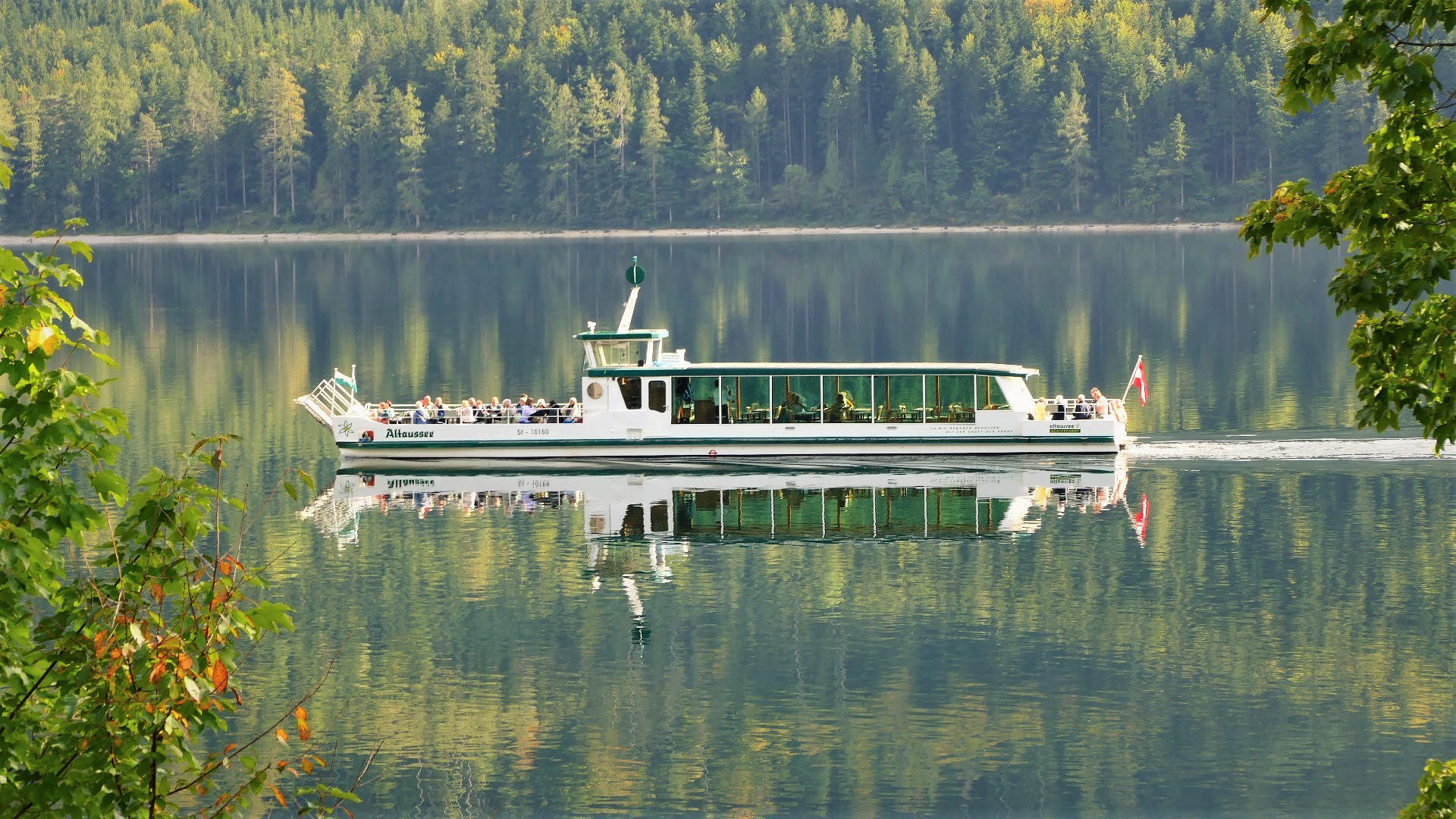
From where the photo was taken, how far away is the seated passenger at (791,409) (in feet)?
203

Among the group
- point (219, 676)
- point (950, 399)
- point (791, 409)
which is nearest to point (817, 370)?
point (791, 409)

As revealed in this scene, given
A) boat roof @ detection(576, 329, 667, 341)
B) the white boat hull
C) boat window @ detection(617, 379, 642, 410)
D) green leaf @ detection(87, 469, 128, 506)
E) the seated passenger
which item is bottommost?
the white boat hull

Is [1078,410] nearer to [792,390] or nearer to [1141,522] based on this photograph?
[792,390]

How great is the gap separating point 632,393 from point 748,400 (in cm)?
360

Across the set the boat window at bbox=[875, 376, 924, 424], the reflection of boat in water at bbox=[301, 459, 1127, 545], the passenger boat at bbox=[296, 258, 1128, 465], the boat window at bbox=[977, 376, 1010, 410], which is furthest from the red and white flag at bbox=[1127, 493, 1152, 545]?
the boat window at bbox=[875, 376, 924, 424]

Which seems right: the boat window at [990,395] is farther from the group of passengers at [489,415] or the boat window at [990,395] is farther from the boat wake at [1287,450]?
the group of passengers at [489,415]

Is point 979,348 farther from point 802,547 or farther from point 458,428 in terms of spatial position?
point 802,547

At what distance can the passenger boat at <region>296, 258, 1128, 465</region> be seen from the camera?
61.0 metres

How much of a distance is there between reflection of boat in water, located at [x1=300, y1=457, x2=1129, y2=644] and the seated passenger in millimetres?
2345

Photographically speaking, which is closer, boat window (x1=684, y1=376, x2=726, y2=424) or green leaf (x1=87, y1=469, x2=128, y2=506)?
green leaf (x1=87, y1=469, x2=128, y2=506)

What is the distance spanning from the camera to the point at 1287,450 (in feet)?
197

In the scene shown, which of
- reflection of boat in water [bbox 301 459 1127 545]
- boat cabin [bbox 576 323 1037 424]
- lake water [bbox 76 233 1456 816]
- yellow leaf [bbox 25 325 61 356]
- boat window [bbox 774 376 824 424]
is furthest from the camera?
boat window [bbox 774 376 824 424]

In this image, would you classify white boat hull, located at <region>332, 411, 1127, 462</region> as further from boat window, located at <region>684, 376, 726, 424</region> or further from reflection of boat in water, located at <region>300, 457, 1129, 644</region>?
reflection of boat in water, located at <region>300, 457, 1129, 644</region>

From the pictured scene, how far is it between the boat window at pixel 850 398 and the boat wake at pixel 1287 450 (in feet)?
26.1
